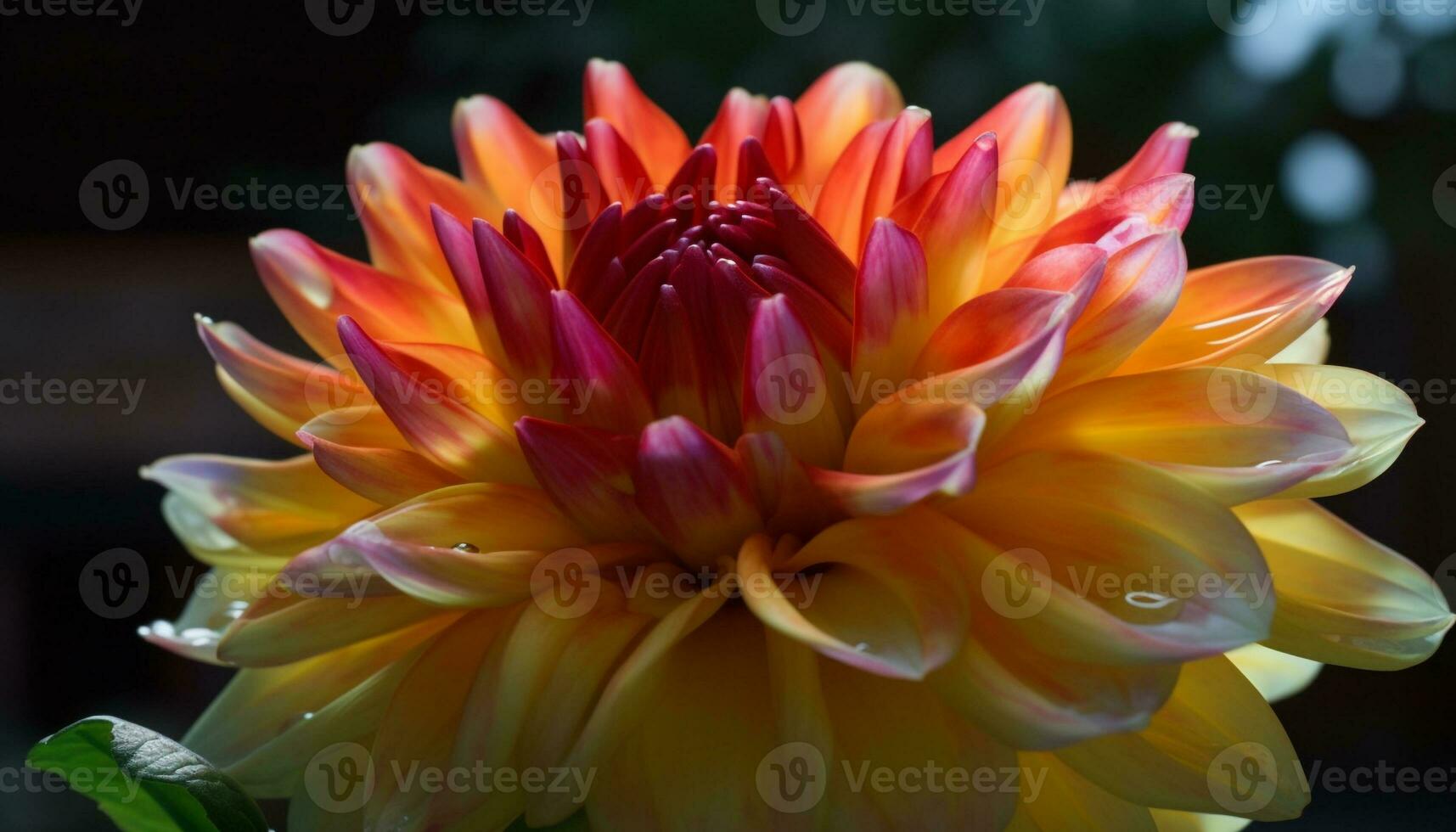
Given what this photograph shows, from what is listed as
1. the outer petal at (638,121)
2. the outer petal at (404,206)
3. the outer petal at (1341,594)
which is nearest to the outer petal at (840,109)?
the outer petal at (638,121)

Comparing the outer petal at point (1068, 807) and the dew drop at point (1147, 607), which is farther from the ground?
the dew drop at point (1147, 607)

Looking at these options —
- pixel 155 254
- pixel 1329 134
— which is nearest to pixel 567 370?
pixel 1329 134

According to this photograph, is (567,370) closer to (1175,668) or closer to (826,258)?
(826,258)

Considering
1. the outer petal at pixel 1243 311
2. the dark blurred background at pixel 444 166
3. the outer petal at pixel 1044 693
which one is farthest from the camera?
the dark blurred background at pixel 444 166

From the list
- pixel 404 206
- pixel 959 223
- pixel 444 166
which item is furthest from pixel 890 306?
pixel 444 166

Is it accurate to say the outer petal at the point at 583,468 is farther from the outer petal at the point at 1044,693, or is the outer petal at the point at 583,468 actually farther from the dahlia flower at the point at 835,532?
the outer petal at the point at 1044,693

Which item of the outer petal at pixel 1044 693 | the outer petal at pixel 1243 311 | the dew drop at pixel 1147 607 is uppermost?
the outer petal at pixel 1243 311

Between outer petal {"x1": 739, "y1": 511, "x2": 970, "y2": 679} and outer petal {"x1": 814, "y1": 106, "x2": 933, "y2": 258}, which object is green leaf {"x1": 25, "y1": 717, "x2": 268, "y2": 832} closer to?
outer petal {"x1": 739, "y1": 511, "x2": 970, "y2": 679}
